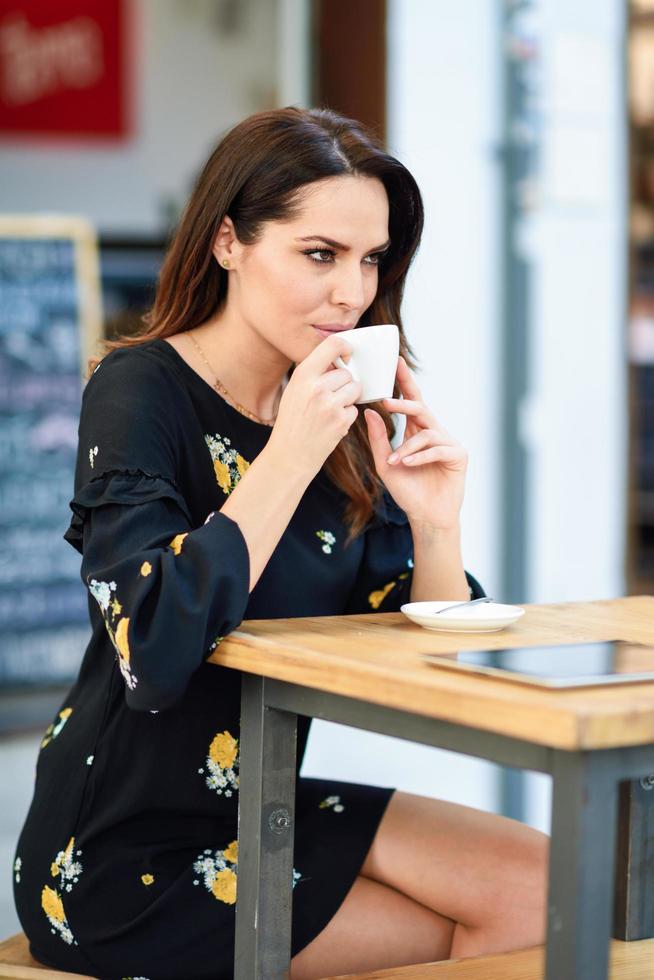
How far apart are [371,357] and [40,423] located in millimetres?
2525

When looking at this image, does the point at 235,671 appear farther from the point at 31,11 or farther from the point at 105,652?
the point at 31,11

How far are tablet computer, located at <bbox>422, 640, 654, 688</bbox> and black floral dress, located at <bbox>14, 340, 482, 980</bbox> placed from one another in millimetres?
317

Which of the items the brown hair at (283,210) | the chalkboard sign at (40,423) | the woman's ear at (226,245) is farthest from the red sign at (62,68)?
the woman's ear at (226,245)

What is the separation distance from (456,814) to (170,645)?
0.48 metres

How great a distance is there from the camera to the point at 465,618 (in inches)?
56.9

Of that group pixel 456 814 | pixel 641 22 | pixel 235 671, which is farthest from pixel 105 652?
pixel 641 22

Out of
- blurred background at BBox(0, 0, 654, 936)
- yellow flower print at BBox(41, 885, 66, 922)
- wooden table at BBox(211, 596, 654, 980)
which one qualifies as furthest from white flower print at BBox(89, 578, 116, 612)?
blurred background at BBox(0, 0, 654, 936)

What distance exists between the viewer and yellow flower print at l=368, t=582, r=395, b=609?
1.85 metres

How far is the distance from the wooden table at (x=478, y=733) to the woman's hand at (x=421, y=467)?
0.17m

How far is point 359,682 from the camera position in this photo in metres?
1.23

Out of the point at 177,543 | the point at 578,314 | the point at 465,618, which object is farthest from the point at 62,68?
the point at 465,618

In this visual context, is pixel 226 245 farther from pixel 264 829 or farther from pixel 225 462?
pixel 264 829

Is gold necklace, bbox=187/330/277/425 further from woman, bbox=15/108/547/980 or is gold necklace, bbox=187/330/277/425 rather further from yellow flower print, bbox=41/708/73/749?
yellow flower print, bbox=41/708/73/749

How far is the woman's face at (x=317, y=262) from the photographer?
1.66 meters
